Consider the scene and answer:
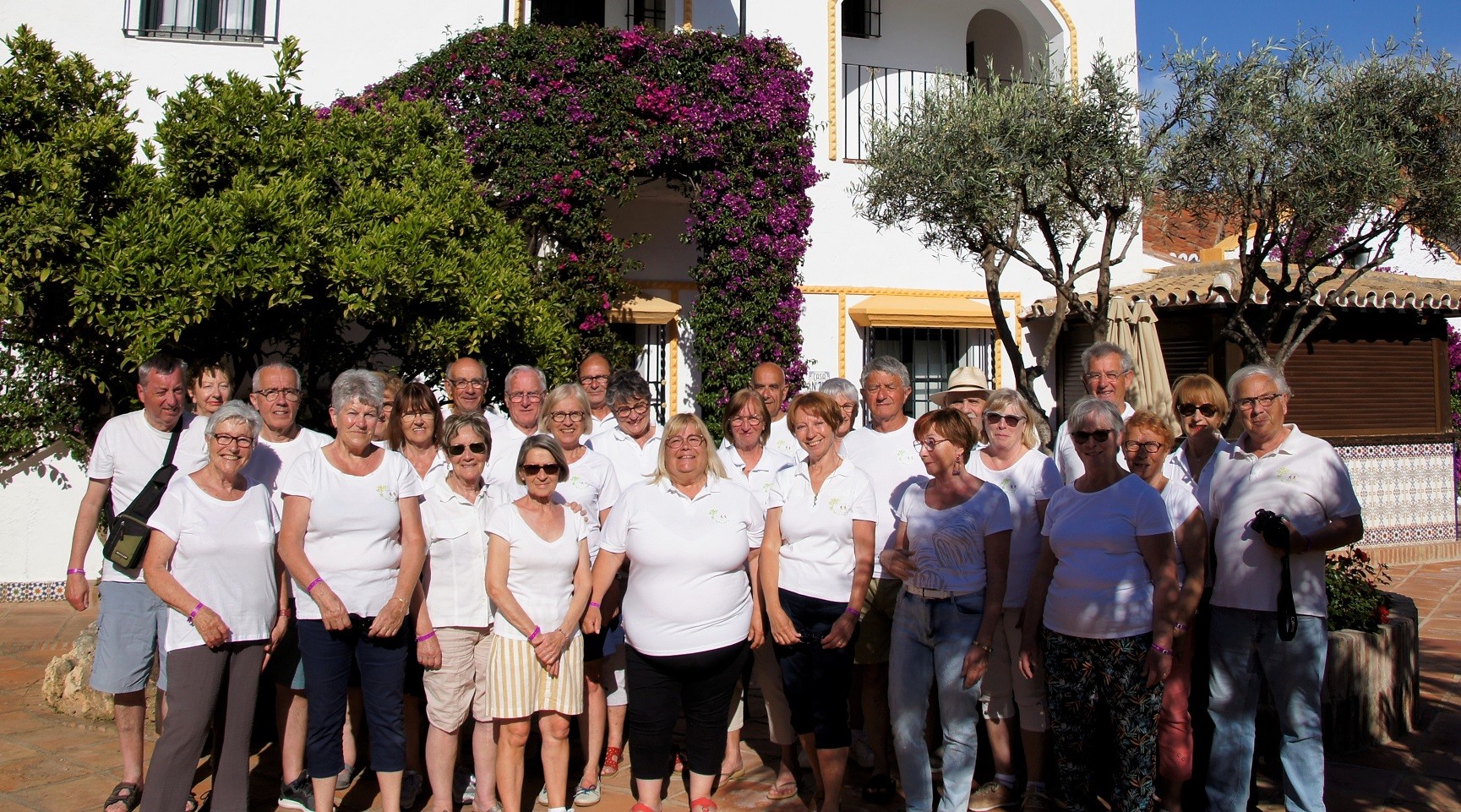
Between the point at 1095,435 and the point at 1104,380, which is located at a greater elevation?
the point at 1104,380

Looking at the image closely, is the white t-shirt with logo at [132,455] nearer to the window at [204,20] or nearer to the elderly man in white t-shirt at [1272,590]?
the elderly man in white t-shirt at [1272,590]

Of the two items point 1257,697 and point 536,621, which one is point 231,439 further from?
point 1257,697

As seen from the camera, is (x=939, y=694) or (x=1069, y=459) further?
(x=1069, y=459)

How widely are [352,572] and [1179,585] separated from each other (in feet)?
10.7

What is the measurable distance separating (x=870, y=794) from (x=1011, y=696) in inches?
31.0

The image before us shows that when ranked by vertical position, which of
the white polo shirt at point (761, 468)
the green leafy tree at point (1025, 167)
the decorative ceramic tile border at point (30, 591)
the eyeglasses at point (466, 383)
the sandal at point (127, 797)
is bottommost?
the sandal at point (127, 797)

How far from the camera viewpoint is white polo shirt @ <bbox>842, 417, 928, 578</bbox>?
16.1 feet

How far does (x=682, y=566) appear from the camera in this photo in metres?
4.26

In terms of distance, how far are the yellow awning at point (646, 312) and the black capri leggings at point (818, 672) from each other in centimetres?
706

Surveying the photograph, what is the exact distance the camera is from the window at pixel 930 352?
40.9ft

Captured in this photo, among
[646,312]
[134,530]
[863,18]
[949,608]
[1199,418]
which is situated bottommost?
[949,608]

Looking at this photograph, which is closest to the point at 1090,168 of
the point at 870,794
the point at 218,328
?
the point at 870,794

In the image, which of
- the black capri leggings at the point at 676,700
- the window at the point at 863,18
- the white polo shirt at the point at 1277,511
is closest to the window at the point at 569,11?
the window at the point at 863,18

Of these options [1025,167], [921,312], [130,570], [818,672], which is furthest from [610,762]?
[921,312]
